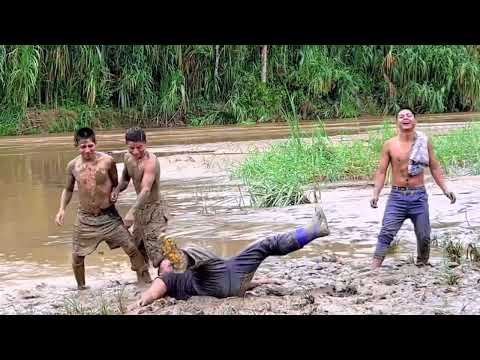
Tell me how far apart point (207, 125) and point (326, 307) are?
17509 millimetres

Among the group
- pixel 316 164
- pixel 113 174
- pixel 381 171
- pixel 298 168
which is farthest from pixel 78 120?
pixel 381 171

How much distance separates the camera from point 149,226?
6336 millimetres

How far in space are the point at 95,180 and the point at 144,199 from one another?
0.42m

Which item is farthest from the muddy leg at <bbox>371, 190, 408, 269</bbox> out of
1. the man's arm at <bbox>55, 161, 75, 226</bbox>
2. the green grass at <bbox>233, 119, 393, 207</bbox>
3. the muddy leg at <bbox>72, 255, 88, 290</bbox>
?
the green grass at <bbox>233, 119, 393, 207</bbox>

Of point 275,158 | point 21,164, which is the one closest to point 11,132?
point 21,164

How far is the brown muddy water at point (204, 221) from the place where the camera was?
22.9 ft

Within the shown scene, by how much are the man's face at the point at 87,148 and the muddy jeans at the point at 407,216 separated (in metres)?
2.34

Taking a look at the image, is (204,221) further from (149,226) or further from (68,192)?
(68,192)

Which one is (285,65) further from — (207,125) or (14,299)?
(14,299)

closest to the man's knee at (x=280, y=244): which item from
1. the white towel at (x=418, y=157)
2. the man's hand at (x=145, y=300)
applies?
the man's hand at (x=145, y=300)

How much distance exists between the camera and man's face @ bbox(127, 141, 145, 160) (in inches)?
239

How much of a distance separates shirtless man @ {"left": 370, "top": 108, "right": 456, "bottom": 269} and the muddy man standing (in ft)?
5.58

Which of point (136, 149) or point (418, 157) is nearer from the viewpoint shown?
point (136, 149)
